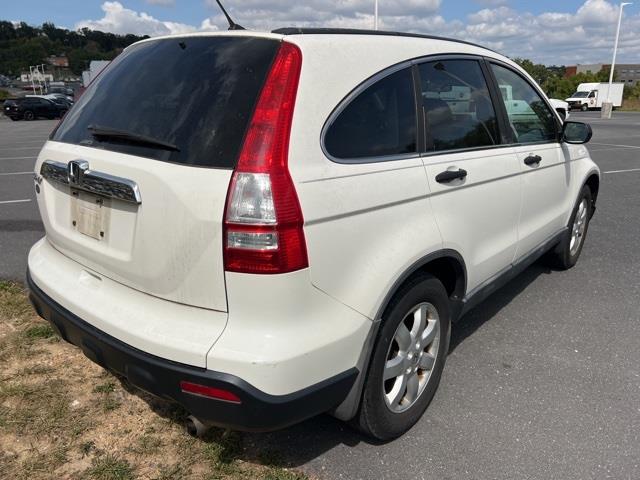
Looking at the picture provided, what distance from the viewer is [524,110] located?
12.0ft

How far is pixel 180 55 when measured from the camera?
7.47 ft

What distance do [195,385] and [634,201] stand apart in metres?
7.90

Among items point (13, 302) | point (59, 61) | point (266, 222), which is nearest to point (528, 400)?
point (266, 222)

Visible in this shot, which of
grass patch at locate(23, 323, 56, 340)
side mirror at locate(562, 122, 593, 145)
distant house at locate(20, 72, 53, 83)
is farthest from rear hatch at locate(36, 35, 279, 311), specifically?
distant house at locate(20, 72, 53, 83)

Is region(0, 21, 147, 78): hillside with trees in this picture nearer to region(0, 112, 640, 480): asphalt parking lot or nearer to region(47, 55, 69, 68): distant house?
region(47, 55, 69, 68): distant house

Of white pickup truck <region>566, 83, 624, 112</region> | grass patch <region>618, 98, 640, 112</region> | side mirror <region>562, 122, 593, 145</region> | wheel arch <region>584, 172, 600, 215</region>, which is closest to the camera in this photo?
side mirror <region>562, 122, 593, 145</region>

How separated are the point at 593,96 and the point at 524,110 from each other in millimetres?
48227

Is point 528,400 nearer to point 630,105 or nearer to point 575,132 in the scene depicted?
point 575,132

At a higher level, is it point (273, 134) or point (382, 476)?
point (273, 134)

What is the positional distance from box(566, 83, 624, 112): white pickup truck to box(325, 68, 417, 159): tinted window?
47.2m

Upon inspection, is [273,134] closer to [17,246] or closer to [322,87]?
[322,87]

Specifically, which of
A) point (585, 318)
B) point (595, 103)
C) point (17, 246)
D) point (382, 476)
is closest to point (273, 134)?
point (382, 476)

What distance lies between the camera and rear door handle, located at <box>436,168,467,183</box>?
2.51 metres

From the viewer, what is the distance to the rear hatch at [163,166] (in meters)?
1.89
